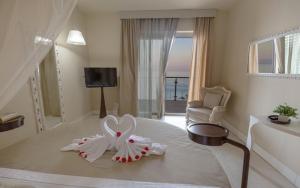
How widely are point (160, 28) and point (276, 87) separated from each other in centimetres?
255

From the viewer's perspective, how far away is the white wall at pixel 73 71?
11.3 feet

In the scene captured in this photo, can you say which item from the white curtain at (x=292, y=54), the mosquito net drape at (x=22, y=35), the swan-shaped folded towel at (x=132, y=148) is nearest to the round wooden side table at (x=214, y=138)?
the swan-shaped folded towel at (x=132, y=148)

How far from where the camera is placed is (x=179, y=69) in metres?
4.62

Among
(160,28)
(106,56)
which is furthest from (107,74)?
(160,28)

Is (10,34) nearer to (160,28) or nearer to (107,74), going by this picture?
(107,74)

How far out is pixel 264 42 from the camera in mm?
2611

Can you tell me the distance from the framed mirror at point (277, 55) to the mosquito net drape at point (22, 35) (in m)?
2.33

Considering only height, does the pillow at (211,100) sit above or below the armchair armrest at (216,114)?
above

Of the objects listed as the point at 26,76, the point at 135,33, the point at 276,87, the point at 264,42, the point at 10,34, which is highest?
the point at 135,33

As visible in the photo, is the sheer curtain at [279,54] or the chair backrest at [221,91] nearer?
the sheer curtain at [279,54]

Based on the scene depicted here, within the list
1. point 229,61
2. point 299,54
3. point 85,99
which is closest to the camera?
point 299,54

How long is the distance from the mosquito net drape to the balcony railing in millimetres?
4187

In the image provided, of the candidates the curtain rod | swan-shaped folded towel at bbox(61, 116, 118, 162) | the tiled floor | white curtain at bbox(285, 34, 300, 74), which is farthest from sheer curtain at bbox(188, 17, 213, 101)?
swan-shaped folded towel at bbox(61, 116, 118, 162)

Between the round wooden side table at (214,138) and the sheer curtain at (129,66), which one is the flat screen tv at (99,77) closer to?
the sheer curtain at (129,66)
